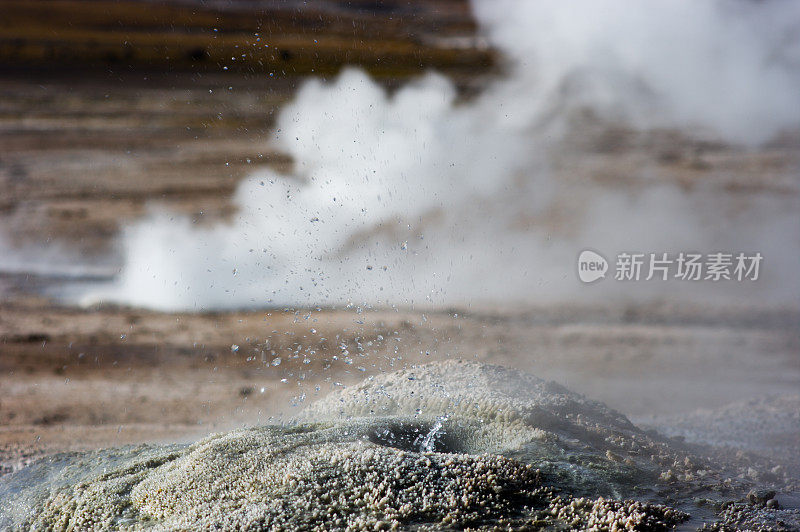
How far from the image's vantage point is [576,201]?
2504 millimetres

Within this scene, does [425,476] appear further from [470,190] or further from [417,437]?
[470,190]

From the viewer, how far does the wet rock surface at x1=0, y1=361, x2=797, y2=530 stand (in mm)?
869

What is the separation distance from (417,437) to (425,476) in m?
0.22

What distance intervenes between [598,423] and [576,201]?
4.48 ft

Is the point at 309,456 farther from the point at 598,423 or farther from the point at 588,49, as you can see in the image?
the point at 588,49

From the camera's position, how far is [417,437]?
1.14 meters

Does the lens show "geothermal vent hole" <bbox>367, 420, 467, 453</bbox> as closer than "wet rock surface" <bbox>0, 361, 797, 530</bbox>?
No

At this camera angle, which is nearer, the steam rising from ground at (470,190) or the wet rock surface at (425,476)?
the wet rock surface at (425,476)

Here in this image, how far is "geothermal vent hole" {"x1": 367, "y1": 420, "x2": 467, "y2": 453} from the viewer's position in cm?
111

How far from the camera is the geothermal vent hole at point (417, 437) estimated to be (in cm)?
111

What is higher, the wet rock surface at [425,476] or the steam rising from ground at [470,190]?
the steam rising from ground at [470,190]

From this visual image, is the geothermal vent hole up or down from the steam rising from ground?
down

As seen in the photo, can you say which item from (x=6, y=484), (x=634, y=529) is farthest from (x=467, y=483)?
(x=6, y=484)

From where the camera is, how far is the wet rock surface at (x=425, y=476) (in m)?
0.87
